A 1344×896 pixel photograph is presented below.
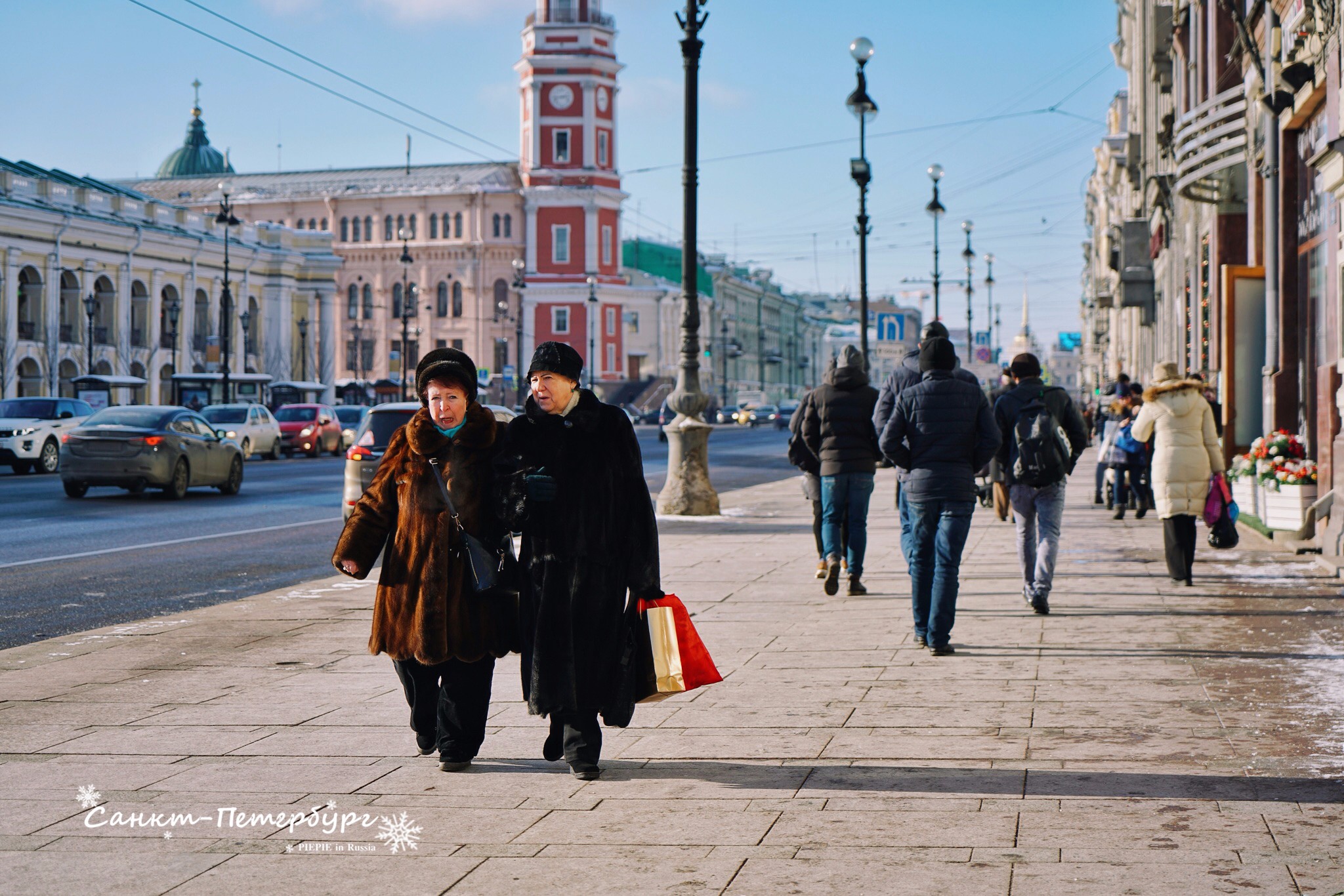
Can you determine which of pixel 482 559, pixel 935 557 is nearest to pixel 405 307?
pixel 935 557

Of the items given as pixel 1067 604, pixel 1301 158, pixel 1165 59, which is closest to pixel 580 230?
pixel 1165 59

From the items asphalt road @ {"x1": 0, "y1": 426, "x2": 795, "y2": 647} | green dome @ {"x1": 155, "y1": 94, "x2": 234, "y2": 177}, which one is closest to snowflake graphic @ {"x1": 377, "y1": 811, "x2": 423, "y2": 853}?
asphalt road @ {"x1": 0, "y1": 426, "x2": 795, "y2": 647}

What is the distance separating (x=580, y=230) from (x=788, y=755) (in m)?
102

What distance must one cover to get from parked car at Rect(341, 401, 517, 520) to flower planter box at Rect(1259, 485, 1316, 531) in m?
7.31

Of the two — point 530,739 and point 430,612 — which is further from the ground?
point 430,612

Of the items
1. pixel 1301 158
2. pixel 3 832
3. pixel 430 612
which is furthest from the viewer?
pixel 1301 158

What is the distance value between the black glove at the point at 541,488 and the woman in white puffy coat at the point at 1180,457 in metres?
6.97

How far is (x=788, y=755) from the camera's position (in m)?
6.18

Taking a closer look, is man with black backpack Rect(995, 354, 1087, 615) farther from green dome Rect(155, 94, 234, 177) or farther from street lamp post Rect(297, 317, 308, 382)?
green dome Rect(155, 94, 234, 177)

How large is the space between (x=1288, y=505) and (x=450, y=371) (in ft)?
37.0

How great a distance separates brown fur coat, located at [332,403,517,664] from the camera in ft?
19.3

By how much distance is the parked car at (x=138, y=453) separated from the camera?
2395 centimetres

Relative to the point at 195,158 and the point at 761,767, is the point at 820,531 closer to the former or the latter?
the point at 761,767

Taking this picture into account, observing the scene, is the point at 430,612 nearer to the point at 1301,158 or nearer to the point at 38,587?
the point at 38,587
